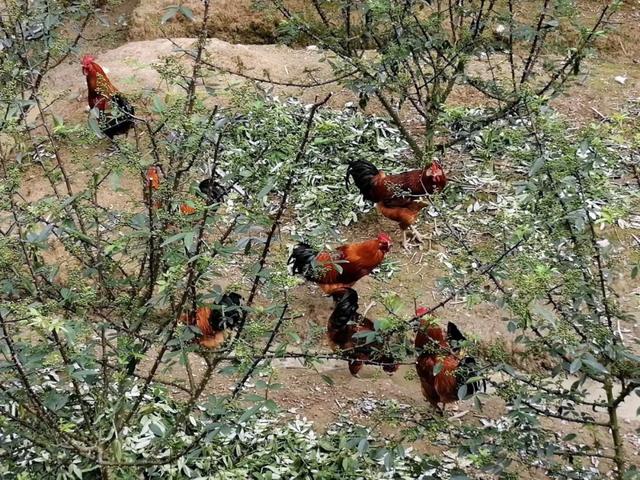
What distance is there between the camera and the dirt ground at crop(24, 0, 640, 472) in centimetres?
426

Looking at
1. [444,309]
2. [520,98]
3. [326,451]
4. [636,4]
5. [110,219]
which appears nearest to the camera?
[110,219]

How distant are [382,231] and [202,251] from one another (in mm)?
3451

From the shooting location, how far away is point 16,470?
3260 millimetres

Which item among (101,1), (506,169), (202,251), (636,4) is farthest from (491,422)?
(101,1)

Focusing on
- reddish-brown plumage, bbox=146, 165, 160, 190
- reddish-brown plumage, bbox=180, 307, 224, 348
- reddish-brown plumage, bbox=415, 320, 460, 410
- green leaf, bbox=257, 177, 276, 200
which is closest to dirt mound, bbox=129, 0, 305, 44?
reddish-brown plumage, bbox=146, 165, 160, 190

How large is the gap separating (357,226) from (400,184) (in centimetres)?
81

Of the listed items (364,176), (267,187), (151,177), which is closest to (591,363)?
(267,187)

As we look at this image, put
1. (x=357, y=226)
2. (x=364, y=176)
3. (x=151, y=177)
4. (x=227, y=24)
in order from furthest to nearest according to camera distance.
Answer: (x=227, y=24)
(x=357, y=226)
(x=364, y=176)
(x=151, y=177)

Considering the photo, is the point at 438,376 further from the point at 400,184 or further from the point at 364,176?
the point at 364,176

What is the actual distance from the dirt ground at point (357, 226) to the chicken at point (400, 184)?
1.17 ft

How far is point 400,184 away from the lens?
5.19 metres

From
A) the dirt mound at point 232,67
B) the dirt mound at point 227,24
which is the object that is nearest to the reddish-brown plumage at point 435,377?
the dirt mound at point 232,67

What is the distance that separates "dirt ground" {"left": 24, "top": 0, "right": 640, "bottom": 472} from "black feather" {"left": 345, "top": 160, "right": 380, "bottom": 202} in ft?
1.43

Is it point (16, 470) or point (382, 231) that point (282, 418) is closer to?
point (16, 470)
